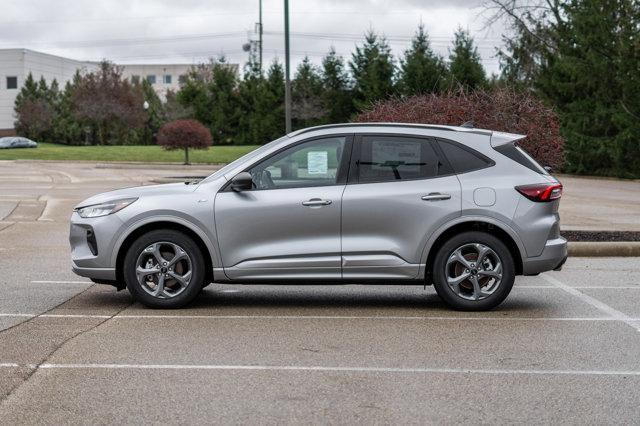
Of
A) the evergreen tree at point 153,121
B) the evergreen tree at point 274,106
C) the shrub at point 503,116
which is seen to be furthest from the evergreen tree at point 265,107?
the shrub at point 503,116

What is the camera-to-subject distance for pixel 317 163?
8781 mm

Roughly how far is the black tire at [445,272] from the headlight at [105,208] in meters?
2.86

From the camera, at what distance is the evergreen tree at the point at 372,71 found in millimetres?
53000

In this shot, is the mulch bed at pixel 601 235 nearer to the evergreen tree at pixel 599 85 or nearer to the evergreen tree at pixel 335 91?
the evergreen tree at pixel 599 85

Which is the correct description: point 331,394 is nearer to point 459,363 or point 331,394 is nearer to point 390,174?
point 459,363

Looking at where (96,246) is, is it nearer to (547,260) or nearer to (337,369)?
(337,369)

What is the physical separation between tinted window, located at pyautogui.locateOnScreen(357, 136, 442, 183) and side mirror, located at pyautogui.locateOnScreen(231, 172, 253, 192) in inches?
39.6

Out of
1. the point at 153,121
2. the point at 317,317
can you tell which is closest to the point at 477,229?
the point at 317,317

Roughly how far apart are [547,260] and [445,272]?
94cm

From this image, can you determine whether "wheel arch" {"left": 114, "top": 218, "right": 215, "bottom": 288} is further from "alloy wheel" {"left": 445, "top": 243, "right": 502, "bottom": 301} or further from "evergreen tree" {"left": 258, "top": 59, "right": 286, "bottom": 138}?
"evergreen tree" {"left": 258, "top": 59, "right": 286, "bottom": 138}

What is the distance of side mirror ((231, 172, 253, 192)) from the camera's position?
8516 millimetres

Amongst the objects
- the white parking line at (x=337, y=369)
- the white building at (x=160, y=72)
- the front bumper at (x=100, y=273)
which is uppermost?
the white building at (x=160, y=72)

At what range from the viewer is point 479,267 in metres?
8.55

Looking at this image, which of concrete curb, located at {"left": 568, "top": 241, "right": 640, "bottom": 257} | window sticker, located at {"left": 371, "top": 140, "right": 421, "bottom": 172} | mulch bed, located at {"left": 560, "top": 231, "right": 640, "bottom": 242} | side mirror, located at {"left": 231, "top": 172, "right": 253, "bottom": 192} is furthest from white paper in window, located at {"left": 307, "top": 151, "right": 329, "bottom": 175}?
mulch bed, located at {"left": 560, "top": 231, "right": 640, "bottom": 242}
